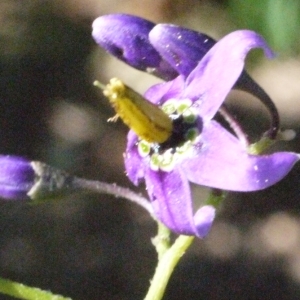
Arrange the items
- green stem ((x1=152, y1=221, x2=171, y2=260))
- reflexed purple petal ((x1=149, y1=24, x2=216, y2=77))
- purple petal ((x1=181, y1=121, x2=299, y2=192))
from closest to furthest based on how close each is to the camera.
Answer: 1. purple petal ((x1=181, y1=121, x2=299, y2=192))
2. reflexed purple petal ((x1=149, y1=24, x2=216, y2=77))
3. green stem ((x1=152, y1=221, x2=171, y2=260))

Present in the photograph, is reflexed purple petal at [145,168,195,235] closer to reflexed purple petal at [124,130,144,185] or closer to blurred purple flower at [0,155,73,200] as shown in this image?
reflexed purple petal at [124,130,144,185]

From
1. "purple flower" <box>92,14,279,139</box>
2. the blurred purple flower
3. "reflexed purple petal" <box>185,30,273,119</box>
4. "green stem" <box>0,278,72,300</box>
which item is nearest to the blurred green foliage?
"purple flower" <box>92,14,279,139</box>

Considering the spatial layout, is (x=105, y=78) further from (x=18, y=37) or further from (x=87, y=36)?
(x=18, y=37)

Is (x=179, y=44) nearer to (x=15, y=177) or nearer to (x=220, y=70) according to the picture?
(x=220, y=70)

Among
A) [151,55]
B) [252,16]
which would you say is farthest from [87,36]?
[151,55]

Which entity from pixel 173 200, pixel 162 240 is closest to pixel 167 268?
pixel 162 240
